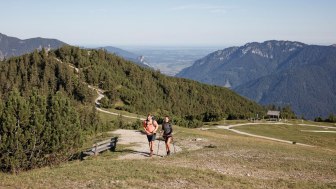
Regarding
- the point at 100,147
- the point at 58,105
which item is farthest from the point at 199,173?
the point at 58,105

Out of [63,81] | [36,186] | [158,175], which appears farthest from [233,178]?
[63,81]

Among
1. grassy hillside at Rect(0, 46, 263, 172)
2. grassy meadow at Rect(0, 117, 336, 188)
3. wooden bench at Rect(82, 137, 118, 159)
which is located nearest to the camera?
grassy meadow at Rect(0, 117, 336, 188)

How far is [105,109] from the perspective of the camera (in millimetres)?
136750

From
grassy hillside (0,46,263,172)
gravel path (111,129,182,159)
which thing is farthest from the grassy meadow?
grassy hillside (0,46,263,172)

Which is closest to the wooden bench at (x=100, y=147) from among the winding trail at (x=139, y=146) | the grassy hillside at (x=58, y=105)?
the winding trail at (x=139, y=146)

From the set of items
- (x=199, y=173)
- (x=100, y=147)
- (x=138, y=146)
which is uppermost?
(x=199, y=173)

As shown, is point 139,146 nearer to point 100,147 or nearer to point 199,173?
point 100,147

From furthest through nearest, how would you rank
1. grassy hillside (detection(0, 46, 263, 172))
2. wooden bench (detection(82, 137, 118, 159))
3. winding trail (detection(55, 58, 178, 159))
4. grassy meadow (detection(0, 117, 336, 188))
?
wooden bench (detection(82, 137, 118, 159)) < winding trail (detection(55, 58, 178, 159)) < grassy hillside (detection(0, 46, 263, 172)) < grassy meadow (detection(0, 117, 336, 188))

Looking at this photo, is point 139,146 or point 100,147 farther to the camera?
point 139,146

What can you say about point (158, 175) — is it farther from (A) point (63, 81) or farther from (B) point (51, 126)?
(A) point (63, 81)

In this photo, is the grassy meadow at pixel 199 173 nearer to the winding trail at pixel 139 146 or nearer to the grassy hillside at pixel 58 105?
the winding trail at pixel 139 146

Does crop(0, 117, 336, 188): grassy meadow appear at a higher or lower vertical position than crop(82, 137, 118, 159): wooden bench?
higher

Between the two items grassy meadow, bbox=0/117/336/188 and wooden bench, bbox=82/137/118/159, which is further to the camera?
wooden bench, bbox=82/137/118/159

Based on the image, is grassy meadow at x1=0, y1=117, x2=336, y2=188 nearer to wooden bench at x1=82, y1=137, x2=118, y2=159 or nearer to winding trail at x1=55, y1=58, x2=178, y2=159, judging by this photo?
wooden bench at x1=82, y1=137, x2=118, y2=159
